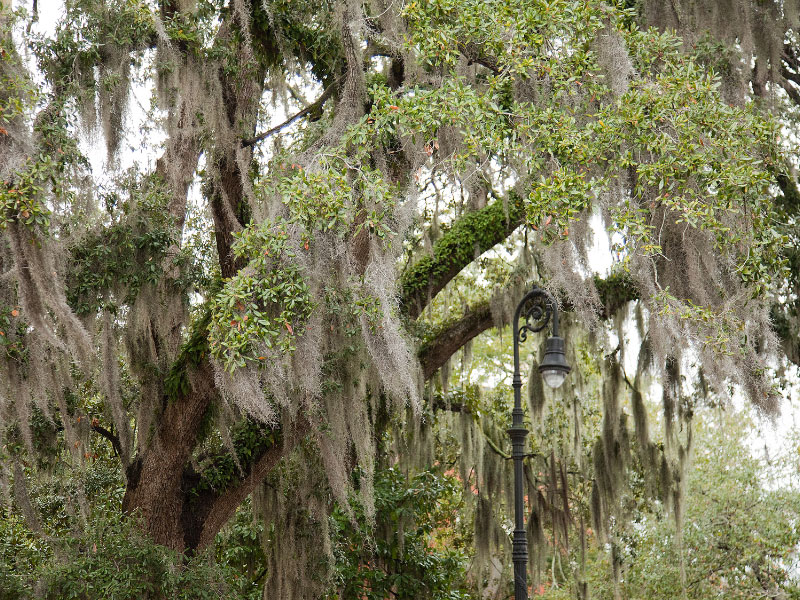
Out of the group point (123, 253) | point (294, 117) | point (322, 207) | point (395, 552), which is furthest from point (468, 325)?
point (123, 253)

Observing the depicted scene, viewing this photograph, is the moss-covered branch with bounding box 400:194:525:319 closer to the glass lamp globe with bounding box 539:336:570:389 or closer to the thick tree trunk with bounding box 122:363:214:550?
the thick tree trunk with bounding box 122:363:214:550

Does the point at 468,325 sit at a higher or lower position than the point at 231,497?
higher

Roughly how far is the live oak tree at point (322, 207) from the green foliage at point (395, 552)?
705 mm

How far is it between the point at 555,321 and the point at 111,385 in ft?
11.5

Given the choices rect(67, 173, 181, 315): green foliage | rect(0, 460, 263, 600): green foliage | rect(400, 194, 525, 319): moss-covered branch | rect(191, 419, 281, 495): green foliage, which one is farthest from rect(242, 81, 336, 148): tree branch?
rect(0, 460, 263, 600): green foliage

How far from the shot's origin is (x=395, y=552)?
9.62 meters

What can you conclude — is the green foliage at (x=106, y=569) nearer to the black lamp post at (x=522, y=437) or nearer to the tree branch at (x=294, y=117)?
the black lamp post at (x=522, y=437)

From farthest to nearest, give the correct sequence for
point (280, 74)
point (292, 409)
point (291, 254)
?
point (280, 74)
point (292, 409)
point (291, 254)

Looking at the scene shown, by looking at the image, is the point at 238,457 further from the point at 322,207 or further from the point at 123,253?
the point at 322,207

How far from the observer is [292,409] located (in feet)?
22.8

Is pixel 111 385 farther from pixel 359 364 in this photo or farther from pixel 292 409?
pixel 359 364

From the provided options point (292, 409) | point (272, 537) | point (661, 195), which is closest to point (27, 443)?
point (292, 409)

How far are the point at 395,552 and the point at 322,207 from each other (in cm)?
481

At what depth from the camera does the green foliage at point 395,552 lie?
9.31m
